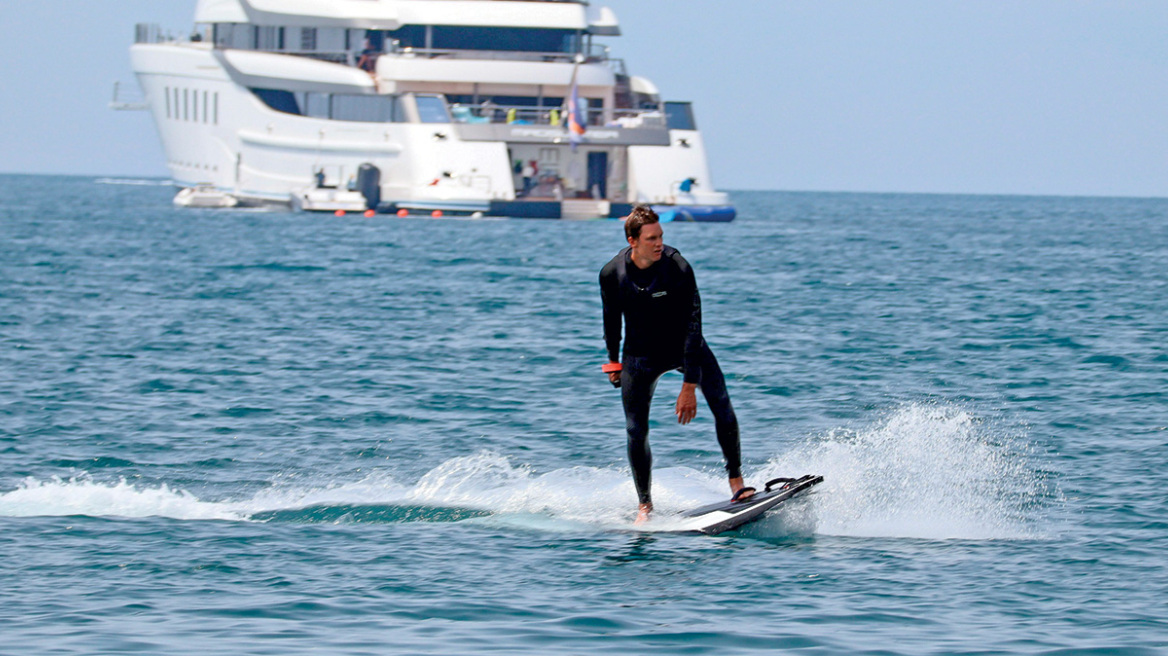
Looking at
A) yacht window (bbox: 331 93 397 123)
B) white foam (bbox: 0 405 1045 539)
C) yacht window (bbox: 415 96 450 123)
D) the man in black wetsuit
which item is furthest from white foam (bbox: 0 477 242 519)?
yacht window (bbox: 331 93 397 123)

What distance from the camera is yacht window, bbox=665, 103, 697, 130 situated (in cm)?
5503

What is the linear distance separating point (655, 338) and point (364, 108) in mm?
47251

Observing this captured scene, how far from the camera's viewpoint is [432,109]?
2090 inches

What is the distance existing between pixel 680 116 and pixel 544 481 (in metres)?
45.4

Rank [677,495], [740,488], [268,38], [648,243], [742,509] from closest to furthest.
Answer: [648,243] < [742,509] < [740,488] < [677,495] < [268,38]

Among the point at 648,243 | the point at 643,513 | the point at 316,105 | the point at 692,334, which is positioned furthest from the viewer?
the point at 316,105

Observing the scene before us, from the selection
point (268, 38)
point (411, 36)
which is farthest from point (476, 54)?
point (268, 38)

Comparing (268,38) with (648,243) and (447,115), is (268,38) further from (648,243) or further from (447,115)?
(648,243)

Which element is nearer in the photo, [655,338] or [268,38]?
[655,338]

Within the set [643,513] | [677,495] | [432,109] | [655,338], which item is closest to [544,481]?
[677,495]

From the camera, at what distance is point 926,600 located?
791 cm

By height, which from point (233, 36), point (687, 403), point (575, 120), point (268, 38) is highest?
point (233, 36)

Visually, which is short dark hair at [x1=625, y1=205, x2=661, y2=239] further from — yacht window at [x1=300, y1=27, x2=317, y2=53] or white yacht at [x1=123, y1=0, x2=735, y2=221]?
yacht window at [x1=300, y1=27, x2=317, y2=53]

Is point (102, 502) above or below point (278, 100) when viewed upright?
below
